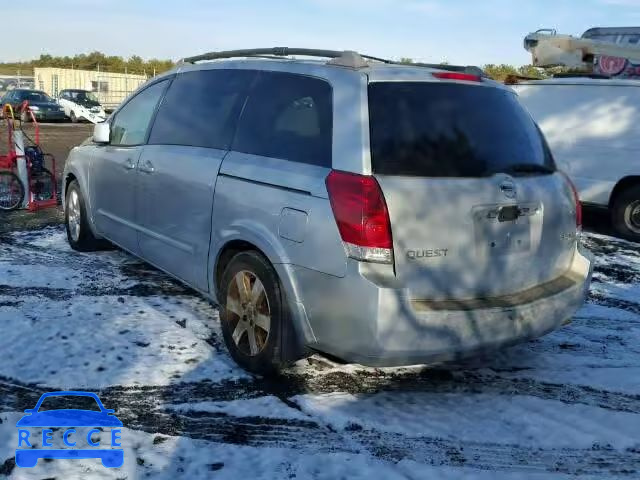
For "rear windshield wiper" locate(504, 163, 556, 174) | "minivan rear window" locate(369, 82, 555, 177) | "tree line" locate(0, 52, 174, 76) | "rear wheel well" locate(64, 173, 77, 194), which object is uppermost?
"tree line" locate(0, 52, 174, 76)

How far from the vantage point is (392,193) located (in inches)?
121

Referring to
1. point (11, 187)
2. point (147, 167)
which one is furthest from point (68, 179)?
point (11, 187)

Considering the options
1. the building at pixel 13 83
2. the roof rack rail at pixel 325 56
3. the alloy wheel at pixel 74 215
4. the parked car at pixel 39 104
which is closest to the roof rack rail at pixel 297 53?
the roof rack rail at pixel 325 56

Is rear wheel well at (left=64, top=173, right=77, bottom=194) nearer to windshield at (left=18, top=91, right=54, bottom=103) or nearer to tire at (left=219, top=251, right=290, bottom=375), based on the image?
tire at (left=219, top=251, right=290, bottom=375)

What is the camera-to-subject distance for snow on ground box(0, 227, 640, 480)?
2859mm

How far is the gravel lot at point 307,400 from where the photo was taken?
9.38 feet

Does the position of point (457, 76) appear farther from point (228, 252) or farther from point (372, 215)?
point (228, 252)

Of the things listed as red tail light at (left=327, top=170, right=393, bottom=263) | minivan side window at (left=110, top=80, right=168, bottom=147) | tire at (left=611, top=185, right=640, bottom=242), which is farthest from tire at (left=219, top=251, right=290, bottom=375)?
tire at (left=611, top=185, right=640, bottom=242)

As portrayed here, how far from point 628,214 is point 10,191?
26.6ft

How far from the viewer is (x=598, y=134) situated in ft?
26.4

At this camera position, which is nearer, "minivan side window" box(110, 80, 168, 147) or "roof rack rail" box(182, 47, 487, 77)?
"roof rack rail" box(182, 47, 487, 77)

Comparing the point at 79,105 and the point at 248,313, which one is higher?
the point at 79,105

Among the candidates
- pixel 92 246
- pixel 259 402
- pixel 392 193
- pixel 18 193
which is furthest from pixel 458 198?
pixel 18 193

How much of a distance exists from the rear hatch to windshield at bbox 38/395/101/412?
1.76 meters
